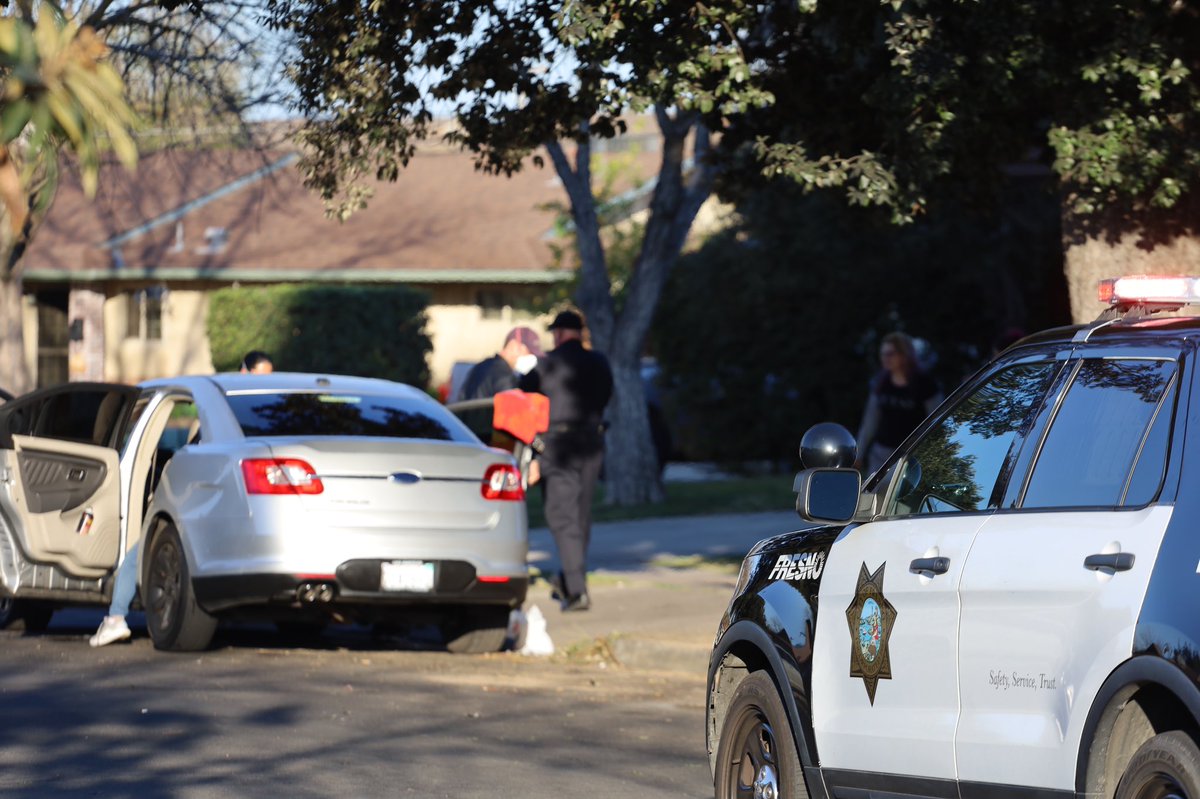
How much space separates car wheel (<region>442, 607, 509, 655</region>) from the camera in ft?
36.8

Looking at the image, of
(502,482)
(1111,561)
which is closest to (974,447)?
(1111,561)

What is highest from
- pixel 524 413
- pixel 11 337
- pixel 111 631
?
pixel 11 337

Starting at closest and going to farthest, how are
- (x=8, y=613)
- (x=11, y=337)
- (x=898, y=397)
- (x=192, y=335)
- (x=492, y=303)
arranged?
(x=8, y=613) < (x=898, y=397) < (x=11, y=337) < (x=492, y=303) < (x=192, y=335)

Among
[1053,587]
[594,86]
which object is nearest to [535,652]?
[594,86]

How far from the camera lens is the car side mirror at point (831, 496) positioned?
5316 millimetres

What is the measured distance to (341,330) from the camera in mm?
30516

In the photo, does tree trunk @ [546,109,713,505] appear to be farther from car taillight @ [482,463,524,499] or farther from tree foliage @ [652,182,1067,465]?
car taillight @ [482,463,524,499]

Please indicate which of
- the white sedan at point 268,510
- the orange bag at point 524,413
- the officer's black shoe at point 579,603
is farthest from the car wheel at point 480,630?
the orange bag at point 524,413

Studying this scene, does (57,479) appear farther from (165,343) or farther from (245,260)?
(165,343)

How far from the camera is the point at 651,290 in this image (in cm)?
2022

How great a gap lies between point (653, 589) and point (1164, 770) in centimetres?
958

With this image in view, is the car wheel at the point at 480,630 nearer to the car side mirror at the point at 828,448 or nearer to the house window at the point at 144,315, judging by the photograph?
the car side mirror at the point at 828,448

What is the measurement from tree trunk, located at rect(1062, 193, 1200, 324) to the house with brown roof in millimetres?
24523

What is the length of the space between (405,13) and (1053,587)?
23.5 feet
